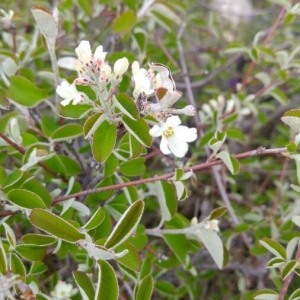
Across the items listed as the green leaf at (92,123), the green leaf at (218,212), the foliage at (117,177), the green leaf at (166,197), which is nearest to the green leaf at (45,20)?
the foliage at (117,177)

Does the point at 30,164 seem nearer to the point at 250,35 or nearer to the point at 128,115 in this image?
the point at 128,115

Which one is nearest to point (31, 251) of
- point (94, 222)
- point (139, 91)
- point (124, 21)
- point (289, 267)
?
point (94, 222)

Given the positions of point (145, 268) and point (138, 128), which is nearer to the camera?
point (138, 128)

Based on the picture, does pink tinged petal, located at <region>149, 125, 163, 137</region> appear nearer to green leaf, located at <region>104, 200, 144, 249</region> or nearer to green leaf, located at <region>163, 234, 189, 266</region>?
green leaf, located at <region>104, 200, 144, 249</region>

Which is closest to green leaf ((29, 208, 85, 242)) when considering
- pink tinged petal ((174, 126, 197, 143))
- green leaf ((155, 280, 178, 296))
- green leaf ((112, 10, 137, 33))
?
pink tinged petal ((174, 126, 197, 143))

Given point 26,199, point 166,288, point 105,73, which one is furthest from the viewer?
point 166,288

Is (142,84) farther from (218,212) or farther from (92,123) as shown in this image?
(218,212)
